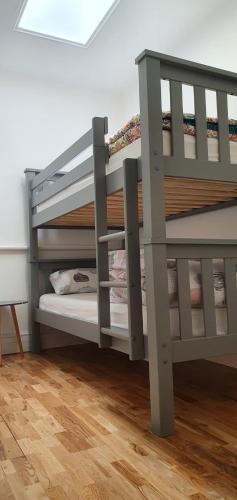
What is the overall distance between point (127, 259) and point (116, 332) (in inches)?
12.4

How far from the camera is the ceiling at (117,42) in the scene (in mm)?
2359

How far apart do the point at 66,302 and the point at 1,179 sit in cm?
121

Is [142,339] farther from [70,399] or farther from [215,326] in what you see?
[70,399]

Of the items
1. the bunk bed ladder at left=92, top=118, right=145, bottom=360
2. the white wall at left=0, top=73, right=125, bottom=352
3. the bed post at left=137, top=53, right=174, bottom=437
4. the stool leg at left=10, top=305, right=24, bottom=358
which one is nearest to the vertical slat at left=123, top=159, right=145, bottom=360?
the bunk bed ladder at left=92, top=118, right=145, bottom=360

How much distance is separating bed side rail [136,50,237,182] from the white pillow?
1577 millimetres

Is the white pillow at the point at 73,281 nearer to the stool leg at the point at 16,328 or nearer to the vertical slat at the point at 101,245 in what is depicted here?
the stool leg at the point at 16,328

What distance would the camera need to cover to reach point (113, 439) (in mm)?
1329

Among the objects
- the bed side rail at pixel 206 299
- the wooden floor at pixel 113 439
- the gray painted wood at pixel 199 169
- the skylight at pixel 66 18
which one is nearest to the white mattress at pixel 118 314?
the bed side rail at pixel 206 299

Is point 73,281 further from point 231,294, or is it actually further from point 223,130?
point 223,130

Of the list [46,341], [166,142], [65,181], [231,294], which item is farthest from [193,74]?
[46,341]

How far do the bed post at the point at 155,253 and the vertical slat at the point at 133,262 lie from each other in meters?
0.10

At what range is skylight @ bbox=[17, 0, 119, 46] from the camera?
230 centimetres

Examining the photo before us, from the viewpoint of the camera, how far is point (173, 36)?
8.75 ft

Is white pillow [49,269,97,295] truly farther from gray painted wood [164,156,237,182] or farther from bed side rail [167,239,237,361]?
gray painted wood [164,156,237,182]
